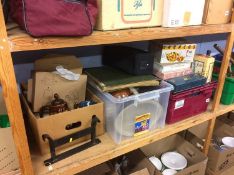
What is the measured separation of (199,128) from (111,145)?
3.35 feet

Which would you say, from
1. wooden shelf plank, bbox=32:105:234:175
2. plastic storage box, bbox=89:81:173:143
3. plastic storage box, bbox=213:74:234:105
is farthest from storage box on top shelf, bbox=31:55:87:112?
plastic storage box, bbox=213:74:234:105

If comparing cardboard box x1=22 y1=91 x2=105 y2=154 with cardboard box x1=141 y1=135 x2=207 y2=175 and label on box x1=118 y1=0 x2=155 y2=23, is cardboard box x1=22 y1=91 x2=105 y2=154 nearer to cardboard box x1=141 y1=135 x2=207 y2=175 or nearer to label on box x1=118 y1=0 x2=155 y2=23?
label on box x1=118 y1=0 x2=155 y2=23

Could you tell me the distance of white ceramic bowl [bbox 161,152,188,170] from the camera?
148 centimetres

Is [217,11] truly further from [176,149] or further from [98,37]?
[176,149]

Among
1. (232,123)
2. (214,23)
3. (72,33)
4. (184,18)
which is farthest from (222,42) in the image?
(72,33)

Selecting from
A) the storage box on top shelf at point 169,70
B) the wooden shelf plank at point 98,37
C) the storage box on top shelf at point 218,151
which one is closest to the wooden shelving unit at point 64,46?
the wooden shelf plank at point 98,37

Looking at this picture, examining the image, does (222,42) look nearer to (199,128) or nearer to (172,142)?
(199,128)

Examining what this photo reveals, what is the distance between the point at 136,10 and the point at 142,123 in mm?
520

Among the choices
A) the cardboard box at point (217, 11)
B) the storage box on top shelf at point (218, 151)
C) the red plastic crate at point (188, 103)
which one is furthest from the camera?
the storage box on top shelf at point (218, 151)

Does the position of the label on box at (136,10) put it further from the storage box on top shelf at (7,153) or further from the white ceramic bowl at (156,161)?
the white ceramic bowl at (156,161)

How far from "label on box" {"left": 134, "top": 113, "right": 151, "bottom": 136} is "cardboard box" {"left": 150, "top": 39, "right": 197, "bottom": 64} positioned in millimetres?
309

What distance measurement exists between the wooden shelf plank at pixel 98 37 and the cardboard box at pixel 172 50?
0.48ft

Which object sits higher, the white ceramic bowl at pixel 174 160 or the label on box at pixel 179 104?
the label on box at pixel 179 104

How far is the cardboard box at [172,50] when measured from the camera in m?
1.14
